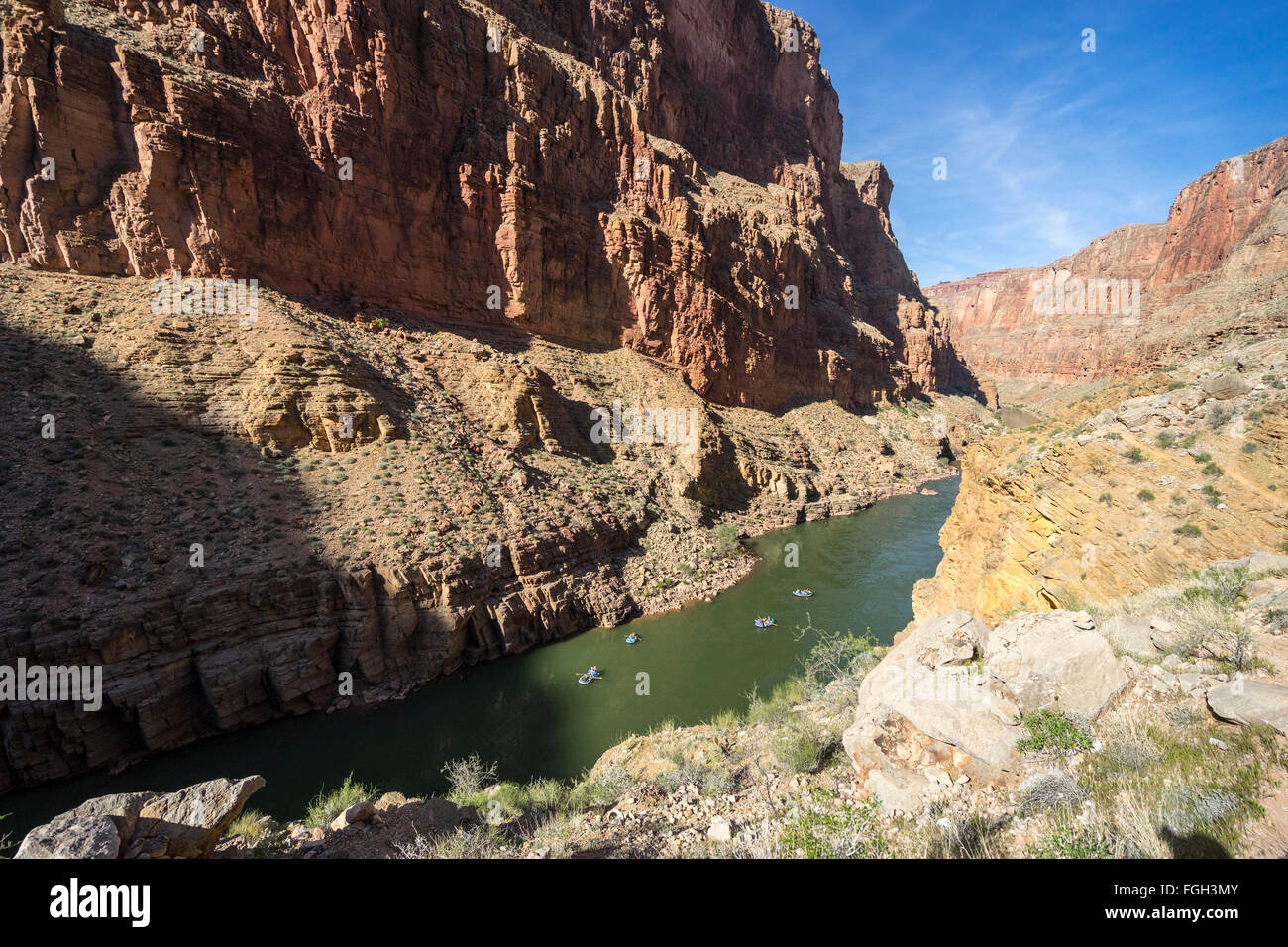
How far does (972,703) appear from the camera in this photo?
18.6 feet

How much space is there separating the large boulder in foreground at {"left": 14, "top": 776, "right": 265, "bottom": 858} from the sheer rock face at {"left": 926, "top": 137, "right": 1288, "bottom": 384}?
19.7 metres

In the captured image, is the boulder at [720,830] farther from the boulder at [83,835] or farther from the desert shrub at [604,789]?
the boulder at [83,835]

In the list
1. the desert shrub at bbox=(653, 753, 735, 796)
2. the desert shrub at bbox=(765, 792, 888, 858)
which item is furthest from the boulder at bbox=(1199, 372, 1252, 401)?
the desert shrub at bbox=(653, 753, 735, 796)

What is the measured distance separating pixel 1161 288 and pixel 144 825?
99.0 m

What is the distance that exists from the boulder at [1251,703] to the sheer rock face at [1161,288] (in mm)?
11501

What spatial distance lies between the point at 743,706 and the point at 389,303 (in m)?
28.2

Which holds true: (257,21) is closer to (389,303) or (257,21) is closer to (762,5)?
(389,303)

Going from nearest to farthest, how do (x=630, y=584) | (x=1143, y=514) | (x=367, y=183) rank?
(x=1143, y=514)
(x=630, y=584)
(x=367, y=183)

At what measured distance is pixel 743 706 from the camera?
14.9 metres

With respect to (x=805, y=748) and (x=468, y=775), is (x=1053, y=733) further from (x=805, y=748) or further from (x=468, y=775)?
(x=468, y=775)

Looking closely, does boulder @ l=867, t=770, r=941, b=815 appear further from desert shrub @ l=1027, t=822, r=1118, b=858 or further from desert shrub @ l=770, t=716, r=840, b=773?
desert shrub @ l=770, t=716, r=840, b=773

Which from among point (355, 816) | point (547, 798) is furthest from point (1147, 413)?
point (355, 816)

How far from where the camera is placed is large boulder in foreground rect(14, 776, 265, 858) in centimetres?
352
